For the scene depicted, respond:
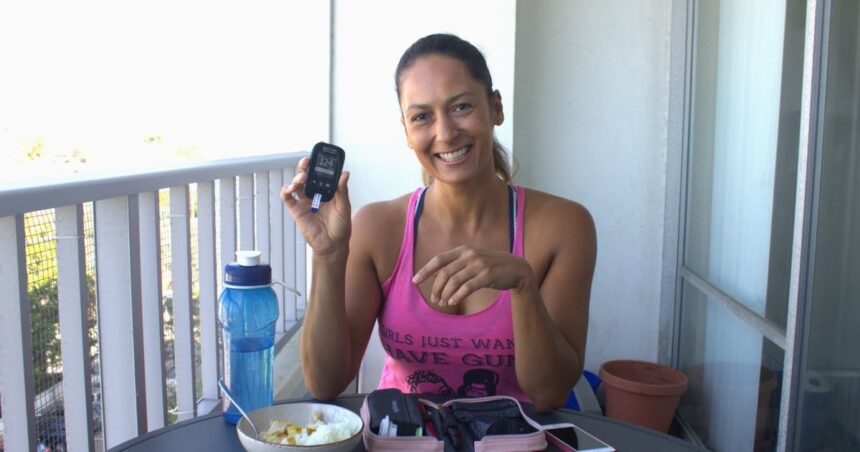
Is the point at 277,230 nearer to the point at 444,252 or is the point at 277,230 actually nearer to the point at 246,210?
the point at 246,210

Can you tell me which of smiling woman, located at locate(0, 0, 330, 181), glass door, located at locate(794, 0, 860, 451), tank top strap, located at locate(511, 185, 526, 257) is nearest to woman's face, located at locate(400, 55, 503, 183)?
tank top strap, located at locate(511, 185, 526, 257)

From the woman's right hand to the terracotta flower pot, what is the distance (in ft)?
6.98

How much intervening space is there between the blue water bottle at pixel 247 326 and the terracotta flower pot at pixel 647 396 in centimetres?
223

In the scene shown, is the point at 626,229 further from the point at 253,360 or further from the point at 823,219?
the point at 253,360

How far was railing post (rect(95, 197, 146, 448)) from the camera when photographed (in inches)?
69.8

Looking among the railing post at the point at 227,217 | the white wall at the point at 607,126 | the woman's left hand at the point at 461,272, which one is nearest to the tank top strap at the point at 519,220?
the woman's left hand at the point at 461,272

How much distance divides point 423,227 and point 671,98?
2243 mm

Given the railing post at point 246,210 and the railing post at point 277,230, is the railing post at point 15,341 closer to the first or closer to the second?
the railing post at point 246,210

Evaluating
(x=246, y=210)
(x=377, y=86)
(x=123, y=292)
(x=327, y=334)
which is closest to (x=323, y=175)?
(x=327, y=334)

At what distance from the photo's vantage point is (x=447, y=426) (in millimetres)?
1185

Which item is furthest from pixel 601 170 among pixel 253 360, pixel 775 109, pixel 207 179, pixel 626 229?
pixel 253 360

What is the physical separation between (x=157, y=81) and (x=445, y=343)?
8.43m

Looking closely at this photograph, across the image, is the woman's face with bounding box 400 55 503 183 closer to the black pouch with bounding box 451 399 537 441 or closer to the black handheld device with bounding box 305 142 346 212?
the black handheld device with bounding box 305 142 346 212

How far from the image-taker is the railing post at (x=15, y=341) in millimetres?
1383
